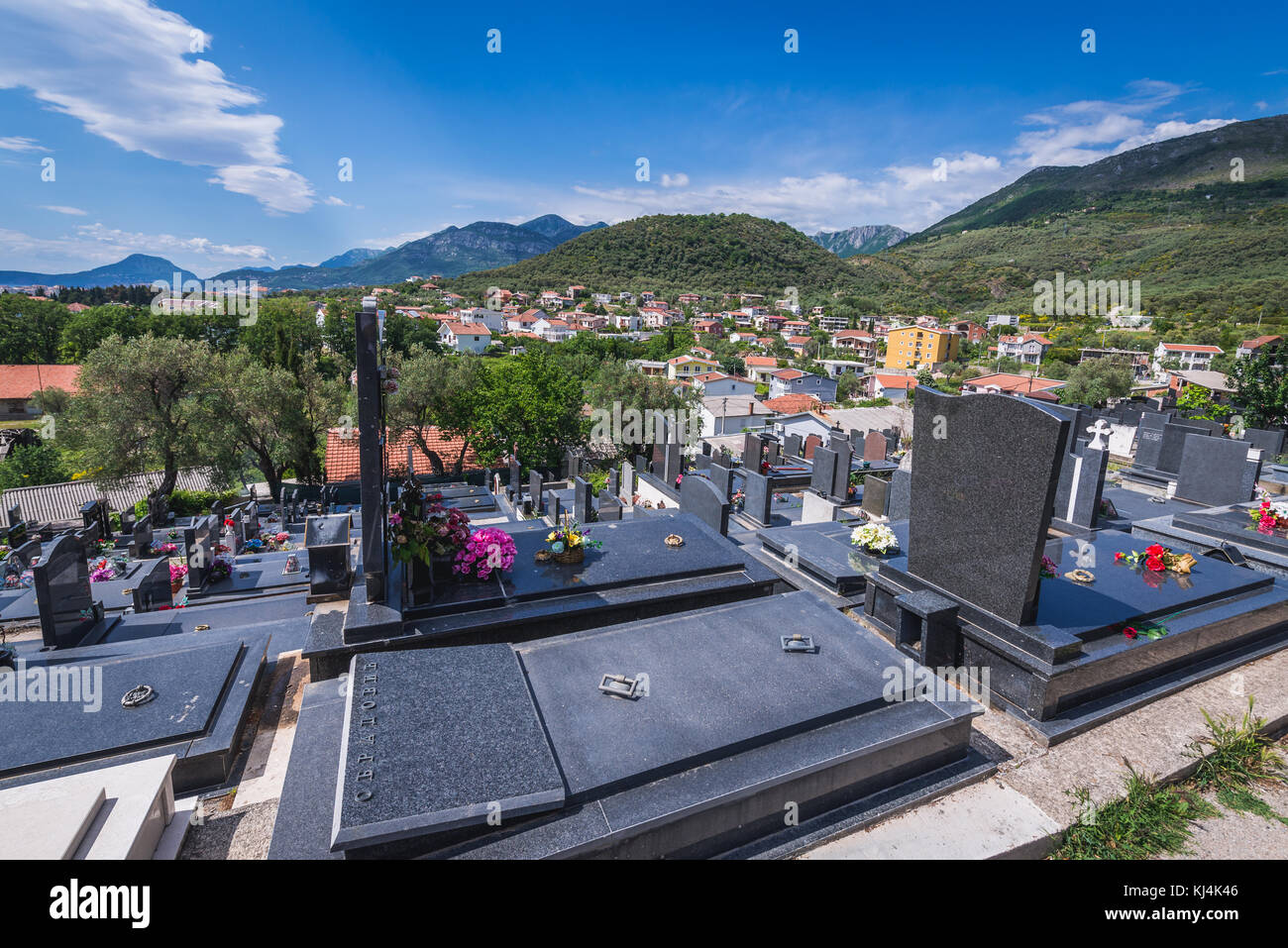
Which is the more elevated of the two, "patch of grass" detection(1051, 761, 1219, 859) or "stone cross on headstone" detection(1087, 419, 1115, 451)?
"stone cross on headstone" detection(1087, 419, 1115, 451)

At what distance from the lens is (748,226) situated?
157m

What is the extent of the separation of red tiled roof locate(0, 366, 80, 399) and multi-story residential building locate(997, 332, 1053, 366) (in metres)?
92.1

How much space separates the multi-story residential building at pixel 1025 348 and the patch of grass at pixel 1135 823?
74.2m

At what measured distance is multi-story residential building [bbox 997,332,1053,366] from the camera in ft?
224

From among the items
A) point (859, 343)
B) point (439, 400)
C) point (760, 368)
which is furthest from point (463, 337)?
point (439, 400)

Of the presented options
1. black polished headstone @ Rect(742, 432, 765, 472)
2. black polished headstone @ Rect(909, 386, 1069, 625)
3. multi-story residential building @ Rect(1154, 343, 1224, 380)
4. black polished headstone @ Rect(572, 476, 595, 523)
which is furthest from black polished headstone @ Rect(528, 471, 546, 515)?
multi-story residential building @ Rect(1154, 343, 1224, 380)

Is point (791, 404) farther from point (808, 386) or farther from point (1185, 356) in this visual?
point (1185, 356)

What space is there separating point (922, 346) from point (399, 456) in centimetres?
7026

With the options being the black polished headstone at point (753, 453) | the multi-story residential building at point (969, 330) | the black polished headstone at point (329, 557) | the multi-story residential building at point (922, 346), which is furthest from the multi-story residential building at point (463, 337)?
the black polished headstone at point (329, 557)

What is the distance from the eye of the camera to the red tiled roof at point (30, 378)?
46.2 meters

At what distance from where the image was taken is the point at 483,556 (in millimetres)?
6305

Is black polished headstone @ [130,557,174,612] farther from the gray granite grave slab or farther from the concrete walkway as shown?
the concrete walkway

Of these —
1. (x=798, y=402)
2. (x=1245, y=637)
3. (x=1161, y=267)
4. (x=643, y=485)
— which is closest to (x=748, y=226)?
(x=1161, y=267)
